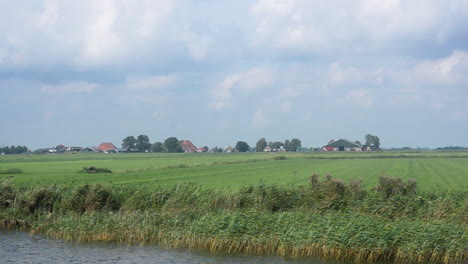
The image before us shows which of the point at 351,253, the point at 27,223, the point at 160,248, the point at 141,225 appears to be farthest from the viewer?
the point at 27,223

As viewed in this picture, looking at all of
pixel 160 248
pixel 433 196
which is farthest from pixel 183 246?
pixel 433 196

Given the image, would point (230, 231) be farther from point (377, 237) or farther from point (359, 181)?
point (359, 181)

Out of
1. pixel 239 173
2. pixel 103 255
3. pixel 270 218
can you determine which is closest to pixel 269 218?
pixel 270 218

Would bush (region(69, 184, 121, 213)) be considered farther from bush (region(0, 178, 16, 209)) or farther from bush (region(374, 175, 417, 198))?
bush (region(374, 175, 417, 198))

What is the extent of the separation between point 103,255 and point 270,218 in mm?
8390

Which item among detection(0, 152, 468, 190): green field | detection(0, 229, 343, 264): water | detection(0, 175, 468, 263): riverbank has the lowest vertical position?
detection(0, 229, 343, 264): water

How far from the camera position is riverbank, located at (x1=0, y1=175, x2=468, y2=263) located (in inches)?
826

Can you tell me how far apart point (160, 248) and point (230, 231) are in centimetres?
345

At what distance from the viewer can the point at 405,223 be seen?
75.0 feet

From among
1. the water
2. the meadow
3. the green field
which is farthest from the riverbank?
the green field

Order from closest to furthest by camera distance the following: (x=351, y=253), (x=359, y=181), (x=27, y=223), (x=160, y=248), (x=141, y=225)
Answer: (x=351, y=253), (x=160, y=248), (x=141, y=225), (x=27, y=223), (x=359, y=181)

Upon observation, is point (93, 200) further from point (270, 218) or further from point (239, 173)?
point (239, 173)

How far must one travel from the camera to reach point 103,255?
21.2 metres

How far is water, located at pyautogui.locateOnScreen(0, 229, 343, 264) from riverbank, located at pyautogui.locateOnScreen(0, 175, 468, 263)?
106 centimetres
